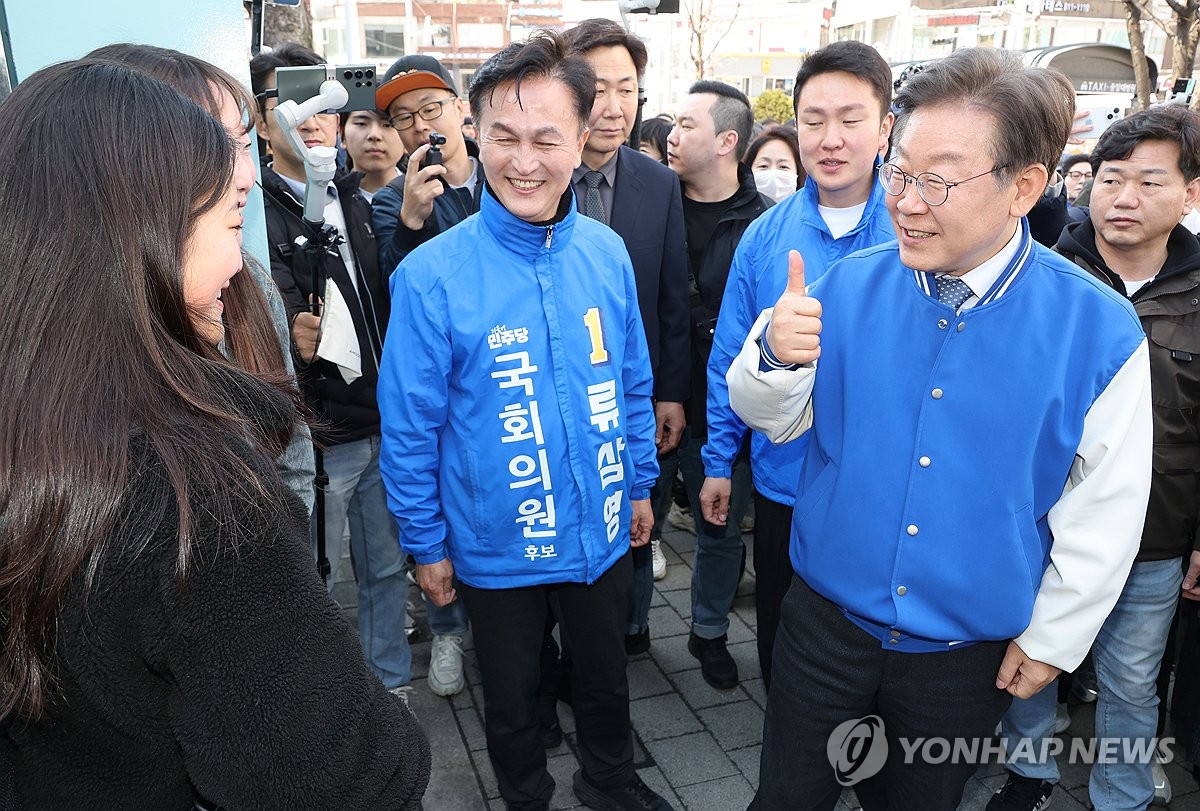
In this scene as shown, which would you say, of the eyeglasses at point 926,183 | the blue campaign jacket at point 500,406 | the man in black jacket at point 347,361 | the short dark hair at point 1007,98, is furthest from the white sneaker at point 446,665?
the short dark hair at point 1007,98

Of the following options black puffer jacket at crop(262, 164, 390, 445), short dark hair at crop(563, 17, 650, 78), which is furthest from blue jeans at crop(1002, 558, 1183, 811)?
short dark hair at crop(563, 17, 650, 78)

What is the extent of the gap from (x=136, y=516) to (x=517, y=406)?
4.86 ft

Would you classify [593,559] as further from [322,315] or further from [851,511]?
[322,315]

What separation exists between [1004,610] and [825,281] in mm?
842

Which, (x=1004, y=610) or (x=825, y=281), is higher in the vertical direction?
(x=825, y=281)

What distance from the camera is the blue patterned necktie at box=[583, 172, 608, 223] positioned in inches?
135

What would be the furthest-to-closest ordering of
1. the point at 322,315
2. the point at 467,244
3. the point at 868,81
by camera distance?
the point at 868,81 < the point at 322,315 < the point at 467,244

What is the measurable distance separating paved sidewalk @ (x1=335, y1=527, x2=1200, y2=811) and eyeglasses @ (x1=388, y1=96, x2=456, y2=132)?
2261 millimetres

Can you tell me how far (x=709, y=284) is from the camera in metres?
3.75

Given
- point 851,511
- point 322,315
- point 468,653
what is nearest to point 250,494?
point 851,511

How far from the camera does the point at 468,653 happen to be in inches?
154

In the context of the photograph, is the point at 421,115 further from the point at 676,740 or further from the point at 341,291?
the point at 676,740

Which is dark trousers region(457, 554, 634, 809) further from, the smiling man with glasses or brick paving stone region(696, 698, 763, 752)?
the smiling man with glasses

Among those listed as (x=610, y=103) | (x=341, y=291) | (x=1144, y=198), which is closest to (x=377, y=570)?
(x=341, y=291)
